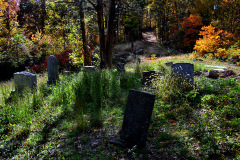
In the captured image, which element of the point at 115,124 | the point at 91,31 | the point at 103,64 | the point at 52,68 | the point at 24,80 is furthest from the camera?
the point at 91,31

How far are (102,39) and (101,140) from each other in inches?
326

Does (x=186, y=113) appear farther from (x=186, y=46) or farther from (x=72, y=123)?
(x=186, y=46)

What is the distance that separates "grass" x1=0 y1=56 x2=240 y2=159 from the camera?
3.26 m

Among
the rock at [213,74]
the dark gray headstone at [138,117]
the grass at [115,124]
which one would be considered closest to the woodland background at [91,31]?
the rock at [213,74]

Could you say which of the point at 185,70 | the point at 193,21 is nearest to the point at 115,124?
the point at 185,70

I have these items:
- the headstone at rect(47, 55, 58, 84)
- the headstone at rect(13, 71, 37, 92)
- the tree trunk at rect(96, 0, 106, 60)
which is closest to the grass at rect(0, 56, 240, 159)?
the headstone at rect(13, 71, 37, 92)

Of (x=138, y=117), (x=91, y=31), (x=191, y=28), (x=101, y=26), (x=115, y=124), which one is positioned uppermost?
(x=191, y=28)

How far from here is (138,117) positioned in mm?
3445

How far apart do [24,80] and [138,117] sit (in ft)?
19.5

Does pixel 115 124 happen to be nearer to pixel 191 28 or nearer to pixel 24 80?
pixel 24 80

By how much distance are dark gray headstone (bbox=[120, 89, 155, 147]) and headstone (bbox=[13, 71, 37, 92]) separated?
536cm

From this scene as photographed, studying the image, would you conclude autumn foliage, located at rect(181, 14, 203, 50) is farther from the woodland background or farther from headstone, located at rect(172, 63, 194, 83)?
headstone, located at rect(172, 63, 194, 83)

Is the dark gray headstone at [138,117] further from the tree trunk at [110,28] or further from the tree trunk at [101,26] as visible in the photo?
the tree trunk at [101,26]

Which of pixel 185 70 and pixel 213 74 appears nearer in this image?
pixel 185 70
